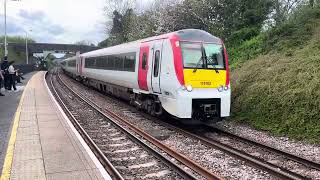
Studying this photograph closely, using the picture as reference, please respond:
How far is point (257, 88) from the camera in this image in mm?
14320

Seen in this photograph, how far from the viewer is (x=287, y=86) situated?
13258 millimetres

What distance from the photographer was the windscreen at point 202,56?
12914 mm

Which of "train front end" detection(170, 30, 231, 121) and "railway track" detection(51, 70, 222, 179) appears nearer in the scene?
"railway track" detection(51, 70, 222, 179)

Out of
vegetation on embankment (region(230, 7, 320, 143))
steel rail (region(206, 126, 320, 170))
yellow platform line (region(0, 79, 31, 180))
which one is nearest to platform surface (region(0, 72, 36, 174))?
yellow platform line (region(0, 79, 31, 180))

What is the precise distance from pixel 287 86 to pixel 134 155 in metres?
5.62

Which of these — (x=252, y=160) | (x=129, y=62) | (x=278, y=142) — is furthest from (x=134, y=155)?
(x=129, y=62)

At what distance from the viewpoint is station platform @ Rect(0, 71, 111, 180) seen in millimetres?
7699

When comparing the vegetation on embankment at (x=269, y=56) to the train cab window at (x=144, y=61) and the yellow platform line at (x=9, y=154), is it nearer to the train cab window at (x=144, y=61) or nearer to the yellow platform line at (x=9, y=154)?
the train cab window at (x=144, y=61)

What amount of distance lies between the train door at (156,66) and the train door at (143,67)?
2.30 ft

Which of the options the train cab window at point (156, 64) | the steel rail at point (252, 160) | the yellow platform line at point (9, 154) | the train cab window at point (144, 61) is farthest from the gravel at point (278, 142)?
the yellow platform line at point (9, 154)

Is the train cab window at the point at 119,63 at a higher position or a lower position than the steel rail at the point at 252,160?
higher

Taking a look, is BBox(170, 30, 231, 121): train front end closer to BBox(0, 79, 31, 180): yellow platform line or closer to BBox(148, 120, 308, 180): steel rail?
BBox(148, 120, 308, 180): steel rail

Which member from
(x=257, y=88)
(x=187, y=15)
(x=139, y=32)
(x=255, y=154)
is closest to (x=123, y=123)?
(x=257, y=88)

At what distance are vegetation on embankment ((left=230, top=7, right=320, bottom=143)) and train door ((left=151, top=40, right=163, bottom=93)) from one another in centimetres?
287
